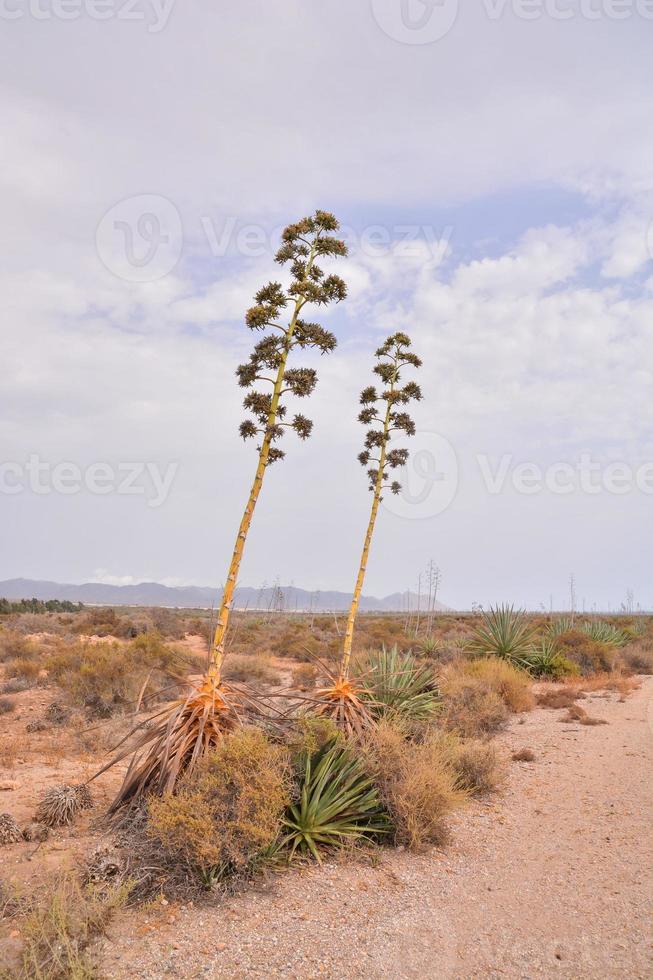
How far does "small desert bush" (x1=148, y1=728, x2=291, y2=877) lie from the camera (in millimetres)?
4770

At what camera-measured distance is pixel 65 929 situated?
3.95 metres

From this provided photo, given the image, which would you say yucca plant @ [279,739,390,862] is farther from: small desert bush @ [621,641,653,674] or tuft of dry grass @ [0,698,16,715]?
small desert bush @ [621,641,653,674]

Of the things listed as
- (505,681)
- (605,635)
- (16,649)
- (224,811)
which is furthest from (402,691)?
(605,635)

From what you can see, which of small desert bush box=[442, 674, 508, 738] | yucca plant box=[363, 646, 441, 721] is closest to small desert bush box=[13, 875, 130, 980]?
yucca plant box=[363, 646, 441, 721]

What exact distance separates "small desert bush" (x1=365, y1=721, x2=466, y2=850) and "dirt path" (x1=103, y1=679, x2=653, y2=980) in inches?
8.3

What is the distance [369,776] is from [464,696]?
6.24 m

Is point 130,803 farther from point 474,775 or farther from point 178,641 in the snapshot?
point 178,641

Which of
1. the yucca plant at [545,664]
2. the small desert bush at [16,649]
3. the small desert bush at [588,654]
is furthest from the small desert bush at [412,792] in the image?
the small desert bush at [16,649]

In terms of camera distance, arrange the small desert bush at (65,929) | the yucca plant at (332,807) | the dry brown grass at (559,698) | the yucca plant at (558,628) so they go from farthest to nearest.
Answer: the yucca plant at (558,628) → the dry brown grass at (559,698) → the yucca plant at (332,807) → the small desert bush at (65,929)

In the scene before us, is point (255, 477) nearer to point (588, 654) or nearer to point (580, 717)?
point (580, 717)

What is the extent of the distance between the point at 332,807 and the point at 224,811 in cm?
134

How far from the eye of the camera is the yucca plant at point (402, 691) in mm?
9391

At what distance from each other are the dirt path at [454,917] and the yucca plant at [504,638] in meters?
9.80

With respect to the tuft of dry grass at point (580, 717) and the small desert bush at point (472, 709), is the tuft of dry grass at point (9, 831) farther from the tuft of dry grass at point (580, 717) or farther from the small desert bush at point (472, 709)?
the tuft of dry grass at point (580, 717)
